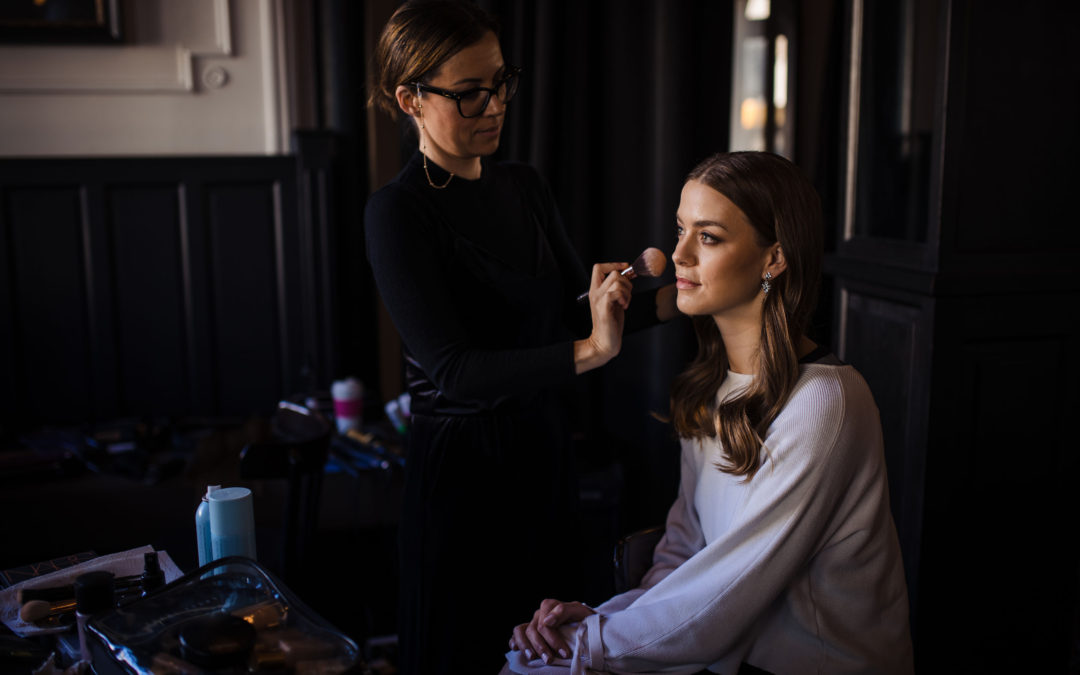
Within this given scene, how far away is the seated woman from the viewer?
113 cm

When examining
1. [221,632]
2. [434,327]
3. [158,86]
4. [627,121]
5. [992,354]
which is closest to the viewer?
[221,632]

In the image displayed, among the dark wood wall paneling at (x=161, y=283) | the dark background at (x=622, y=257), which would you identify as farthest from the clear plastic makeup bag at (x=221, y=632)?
the dark wood wall paneling at (x=161, y=283)

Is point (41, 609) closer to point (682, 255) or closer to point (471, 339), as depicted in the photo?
point (471, 339)

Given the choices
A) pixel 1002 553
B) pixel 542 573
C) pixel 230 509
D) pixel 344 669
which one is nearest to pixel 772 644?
pixel 542 573

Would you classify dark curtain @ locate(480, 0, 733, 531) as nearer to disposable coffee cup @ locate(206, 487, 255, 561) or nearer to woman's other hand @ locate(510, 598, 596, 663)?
woman's other hand @ locate(510, 598, 596, 663)

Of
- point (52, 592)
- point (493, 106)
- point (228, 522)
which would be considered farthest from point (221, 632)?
point (493, 106)

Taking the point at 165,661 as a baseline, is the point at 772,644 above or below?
below

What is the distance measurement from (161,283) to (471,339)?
1.76m

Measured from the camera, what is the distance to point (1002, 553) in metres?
1.99

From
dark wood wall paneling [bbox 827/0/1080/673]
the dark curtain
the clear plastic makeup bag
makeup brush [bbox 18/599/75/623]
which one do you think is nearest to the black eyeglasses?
the clear plastic makeup bag

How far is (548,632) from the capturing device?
116 cm

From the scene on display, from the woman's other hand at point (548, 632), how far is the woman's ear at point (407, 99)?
0.72 metres

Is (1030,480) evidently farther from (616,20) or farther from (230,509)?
(230,509)

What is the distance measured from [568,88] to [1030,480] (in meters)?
1.50
